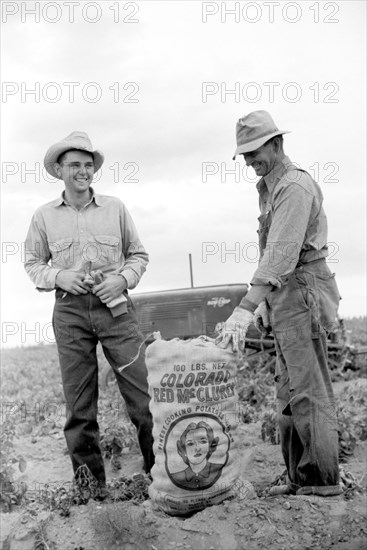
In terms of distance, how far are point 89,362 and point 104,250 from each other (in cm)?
68

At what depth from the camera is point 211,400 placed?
3863mm

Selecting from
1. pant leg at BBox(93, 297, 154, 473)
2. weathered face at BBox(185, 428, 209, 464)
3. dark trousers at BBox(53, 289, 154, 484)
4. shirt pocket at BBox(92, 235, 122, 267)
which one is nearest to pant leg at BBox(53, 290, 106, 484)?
dark trousers at BBox(53, 289, 154, 484)

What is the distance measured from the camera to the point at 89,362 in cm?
464

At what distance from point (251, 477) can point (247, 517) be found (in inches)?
68.4

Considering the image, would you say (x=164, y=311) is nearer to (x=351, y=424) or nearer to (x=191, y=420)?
(x=351, y=424)

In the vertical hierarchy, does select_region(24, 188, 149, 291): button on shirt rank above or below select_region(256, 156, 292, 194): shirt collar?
below

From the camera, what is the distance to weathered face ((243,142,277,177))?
4180mm

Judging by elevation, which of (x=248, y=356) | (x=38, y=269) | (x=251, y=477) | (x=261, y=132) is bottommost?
(x=251, y=477)

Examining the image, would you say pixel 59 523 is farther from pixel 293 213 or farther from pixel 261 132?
pixel 261 132

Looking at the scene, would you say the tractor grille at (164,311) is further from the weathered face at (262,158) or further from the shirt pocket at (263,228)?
the weathered face at (262,158)

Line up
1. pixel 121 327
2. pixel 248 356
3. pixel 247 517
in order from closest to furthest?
pixel 247 517, pixel 121 327, pixel 248 356

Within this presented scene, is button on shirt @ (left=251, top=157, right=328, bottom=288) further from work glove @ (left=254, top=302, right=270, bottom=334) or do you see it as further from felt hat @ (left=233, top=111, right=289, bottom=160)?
work glove @ (left=254, top=302, right=270, bottom=334)

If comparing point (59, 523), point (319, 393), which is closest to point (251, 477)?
point (319, 393)

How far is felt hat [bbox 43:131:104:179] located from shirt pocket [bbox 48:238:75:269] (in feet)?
1.41
